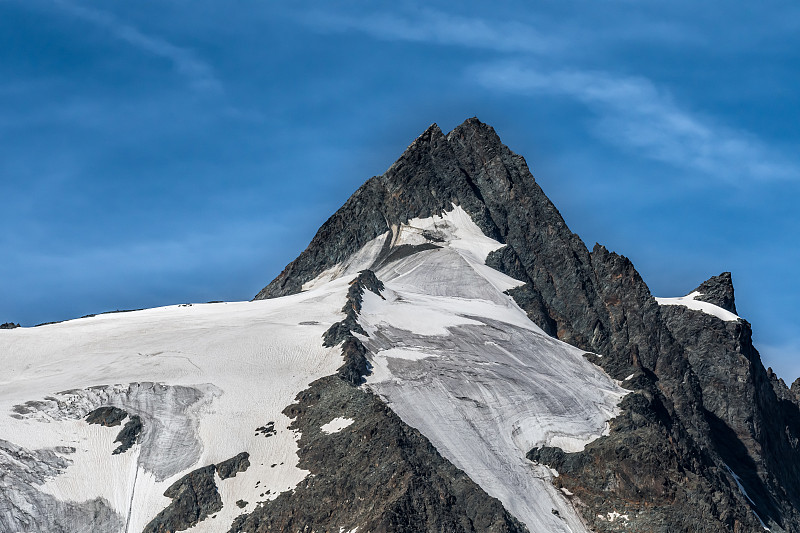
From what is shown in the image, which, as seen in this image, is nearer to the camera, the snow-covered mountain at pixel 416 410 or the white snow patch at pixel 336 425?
the snow-covered mountain at pixel 416 410

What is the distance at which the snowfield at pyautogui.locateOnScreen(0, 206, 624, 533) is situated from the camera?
81500mm

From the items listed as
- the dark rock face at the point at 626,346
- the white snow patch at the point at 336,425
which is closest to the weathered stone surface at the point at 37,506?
the white snow patch at the point at 336,425

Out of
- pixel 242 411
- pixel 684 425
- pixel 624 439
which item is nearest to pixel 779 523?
pixel 684 425

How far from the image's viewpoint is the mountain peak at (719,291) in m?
150

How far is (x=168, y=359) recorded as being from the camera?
325ft

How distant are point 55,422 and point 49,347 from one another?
18486mm

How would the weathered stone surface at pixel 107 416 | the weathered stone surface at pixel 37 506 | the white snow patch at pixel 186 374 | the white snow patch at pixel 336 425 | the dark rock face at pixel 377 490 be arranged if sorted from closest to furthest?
1. the dark rock face at pixel 377 490
2. the weathered stone surface at pixel 37 506
3. the white snow patch at pixel 186 374
4. the white snow patch at pixel 336 425
5. the weathered stone surface at pixel 107 416

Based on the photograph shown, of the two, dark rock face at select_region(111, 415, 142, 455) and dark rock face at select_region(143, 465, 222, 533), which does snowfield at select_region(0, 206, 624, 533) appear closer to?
dark rock face at select_region(111, 415, 142, 455)

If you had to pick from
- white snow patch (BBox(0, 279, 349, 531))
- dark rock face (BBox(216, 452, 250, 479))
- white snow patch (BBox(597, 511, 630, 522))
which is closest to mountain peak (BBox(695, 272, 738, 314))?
white snow patch (BBox(0, 279, 349, 531))

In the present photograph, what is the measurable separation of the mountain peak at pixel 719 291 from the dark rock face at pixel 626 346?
168 mm

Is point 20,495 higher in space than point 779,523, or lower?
higher

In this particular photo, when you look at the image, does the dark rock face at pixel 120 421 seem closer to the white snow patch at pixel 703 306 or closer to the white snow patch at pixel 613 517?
the white snow patch at pixel 613 517

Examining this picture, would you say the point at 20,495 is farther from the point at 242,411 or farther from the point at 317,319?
the point at 317,319

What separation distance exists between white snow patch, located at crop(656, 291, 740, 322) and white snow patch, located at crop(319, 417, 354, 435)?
6533 cm
